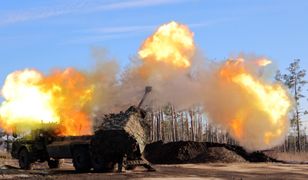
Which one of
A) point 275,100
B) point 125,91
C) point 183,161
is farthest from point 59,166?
point 275,100

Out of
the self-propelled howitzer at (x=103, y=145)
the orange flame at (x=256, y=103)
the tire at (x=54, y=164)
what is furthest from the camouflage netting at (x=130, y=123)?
the orange flame at (x=256, y=103)

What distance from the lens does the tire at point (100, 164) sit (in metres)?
28.9

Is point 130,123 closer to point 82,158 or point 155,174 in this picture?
point 155,174

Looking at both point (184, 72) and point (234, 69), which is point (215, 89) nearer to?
point (234, 69)

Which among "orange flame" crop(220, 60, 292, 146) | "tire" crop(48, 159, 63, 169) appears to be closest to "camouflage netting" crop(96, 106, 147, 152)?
"tire" crop(48, 159, 63, 169)

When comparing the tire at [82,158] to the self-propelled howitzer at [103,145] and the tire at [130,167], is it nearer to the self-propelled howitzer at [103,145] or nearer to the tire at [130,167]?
the self-propelled howitzer at [103,145]

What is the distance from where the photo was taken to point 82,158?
2955 centimetres

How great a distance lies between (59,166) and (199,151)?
1877 centimetres

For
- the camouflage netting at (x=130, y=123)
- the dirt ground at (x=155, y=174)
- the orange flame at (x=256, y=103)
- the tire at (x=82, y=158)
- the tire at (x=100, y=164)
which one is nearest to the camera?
the dirt ground at (x=155, y=174)

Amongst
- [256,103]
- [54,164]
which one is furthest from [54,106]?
[256,103]

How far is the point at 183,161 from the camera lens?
48.1 m

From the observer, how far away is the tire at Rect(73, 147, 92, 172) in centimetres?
2953

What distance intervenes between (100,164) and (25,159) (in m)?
6.37

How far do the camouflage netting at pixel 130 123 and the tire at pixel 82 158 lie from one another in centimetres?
223
